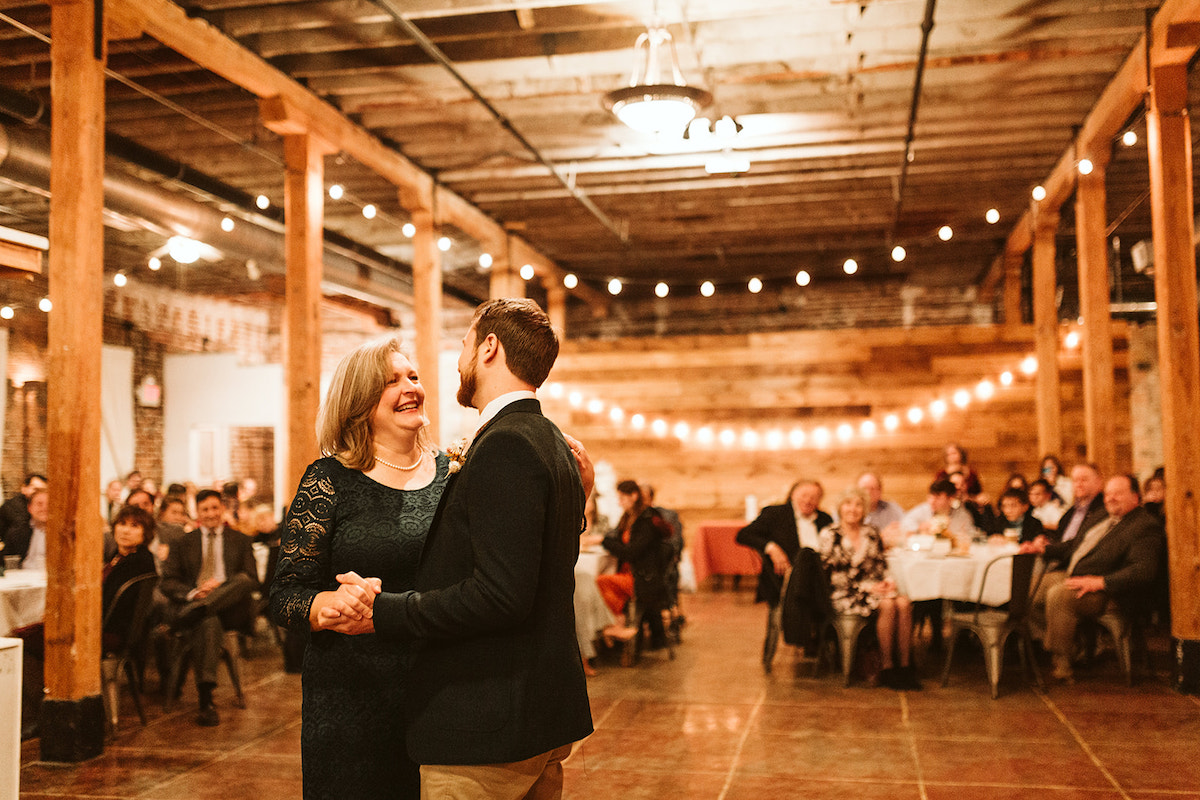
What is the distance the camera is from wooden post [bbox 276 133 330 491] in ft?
22.7

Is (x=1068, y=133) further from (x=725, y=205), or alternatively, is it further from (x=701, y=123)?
(x=701, y=123)

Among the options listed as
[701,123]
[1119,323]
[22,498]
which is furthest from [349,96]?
[1119,323]

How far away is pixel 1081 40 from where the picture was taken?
6770 mm

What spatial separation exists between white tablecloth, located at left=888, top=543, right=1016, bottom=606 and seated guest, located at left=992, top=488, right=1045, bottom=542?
1101mm

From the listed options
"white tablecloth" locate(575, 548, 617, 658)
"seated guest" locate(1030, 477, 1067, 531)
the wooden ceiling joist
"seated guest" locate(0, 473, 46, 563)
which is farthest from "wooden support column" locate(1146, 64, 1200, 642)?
"seated guest" locate(0, 473, 46, 563)

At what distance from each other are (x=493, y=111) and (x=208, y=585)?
395 cm

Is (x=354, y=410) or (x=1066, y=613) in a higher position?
(x=354, y=410)

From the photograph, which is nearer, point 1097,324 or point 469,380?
point 469,380

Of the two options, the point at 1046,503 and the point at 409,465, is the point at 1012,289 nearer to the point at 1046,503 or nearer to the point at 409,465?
the point at 1046,503

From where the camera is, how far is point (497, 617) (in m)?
1.68

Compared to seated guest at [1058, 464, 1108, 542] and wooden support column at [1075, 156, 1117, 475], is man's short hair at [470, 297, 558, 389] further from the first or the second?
wooden support column at [1075, 156, 1117, 475]

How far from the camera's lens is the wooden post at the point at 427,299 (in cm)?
944

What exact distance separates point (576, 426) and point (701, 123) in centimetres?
744

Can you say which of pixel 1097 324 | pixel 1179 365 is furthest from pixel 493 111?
pixel 1097 324
